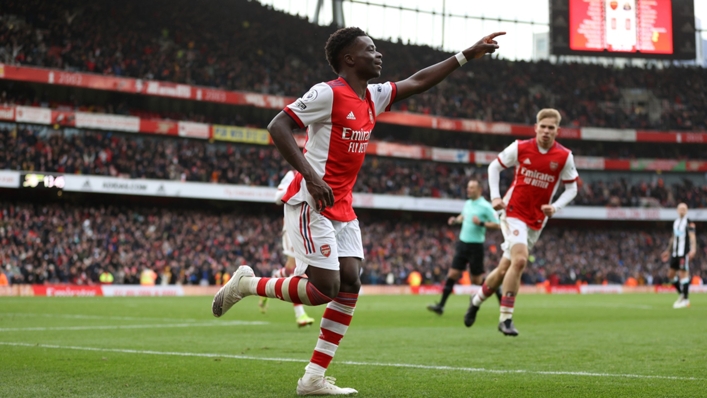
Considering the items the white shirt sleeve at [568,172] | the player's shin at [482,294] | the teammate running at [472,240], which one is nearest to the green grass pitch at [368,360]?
the player's shin at [482,294]

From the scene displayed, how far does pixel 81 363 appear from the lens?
6.43 metres

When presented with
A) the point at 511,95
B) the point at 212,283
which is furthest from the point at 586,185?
the point at 212,283

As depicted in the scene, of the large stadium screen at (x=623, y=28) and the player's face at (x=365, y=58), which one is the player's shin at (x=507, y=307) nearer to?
the player's face at (x=365, y=58)

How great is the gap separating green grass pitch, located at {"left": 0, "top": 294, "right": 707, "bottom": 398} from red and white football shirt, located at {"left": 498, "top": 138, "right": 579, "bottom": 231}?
1524mm

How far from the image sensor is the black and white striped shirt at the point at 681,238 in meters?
18.3

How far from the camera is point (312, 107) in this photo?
4988 mm

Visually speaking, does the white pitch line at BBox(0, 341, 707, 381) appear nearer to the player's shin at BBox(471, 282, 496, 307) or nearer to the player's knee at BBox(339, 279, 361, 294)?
the player's knee at BBox(339, 279, 361, 294)

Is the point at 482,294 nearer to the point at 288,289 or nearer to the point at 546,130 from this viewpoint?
the point at 546,130

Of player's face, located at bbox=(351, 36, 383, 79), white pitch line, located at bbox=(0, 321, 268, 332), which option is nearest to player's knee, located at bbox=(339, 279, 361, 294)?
player's face, located at bbox=(351, 36, 383, 79)

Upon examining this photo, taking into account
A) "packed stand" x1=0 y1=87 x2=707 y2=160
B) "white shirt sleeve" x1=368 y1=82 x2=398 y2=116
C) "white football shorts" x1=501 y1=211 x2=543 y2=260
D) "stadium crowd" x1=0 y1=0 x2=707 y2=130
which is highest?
"stadium crowd" x1=0 y1=0 x2=707 y2=130

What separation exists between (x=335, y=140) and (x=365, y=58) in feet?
1.99

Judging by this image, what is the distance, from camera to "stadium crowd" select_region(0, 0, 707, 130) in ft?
120

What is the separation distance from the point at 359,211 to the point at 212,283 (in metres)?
13.5

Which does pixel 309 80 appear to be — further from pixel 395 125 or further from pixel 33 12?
pixel 33 12
